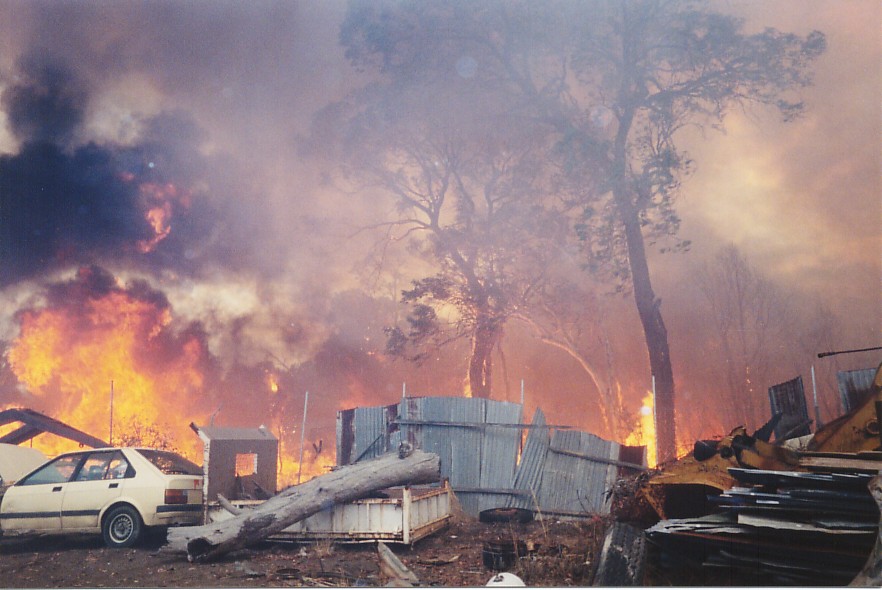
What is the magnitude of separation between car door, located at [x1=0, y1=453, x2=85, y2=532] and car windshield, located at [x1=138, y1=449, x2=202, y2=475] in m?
1.02

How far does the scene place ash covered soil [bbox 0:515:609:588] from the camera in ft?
20.9

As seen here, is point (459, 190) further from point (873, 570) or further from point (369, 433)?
point (873, 570)

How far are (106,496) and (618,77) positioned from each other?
15311mm

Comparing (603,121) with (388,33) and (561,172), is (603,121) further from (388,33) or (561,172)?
(388,33)

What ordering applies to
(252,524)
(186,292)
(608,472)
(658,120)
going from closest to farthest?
(252,524), (608,472), (658,120), (186,292)

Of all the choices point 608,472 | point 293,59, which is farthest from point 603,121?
point 608,472

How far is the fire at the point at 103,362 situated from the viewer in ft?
68.7

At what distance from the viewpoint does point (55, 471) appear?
9445 millimetres

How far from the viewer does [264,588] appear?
628 cm

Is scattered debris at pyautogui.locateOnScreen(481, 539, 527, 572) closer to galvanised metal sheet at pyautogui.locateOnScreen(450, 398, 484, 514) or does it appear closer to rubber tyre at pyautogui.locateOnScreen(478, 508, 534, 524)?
rubber tyre at pyautogui.locateOnScreen(478, 508, 534, 524)

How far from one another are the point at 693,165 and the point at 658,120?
1.62m

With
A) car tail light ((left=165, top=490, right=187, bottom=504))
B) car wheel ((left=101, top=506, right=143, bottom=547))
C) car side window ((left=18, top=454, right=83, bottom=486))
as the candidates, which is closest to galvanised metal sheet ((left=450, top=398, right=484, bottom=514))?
car tail light ((left=165, top=490, right=187, bottom=504))

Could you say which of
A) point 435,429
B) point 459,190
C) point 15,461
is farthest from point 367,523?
point 459,190

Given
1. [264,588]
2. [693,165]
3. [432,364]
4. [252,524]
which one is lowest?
[264,588]
